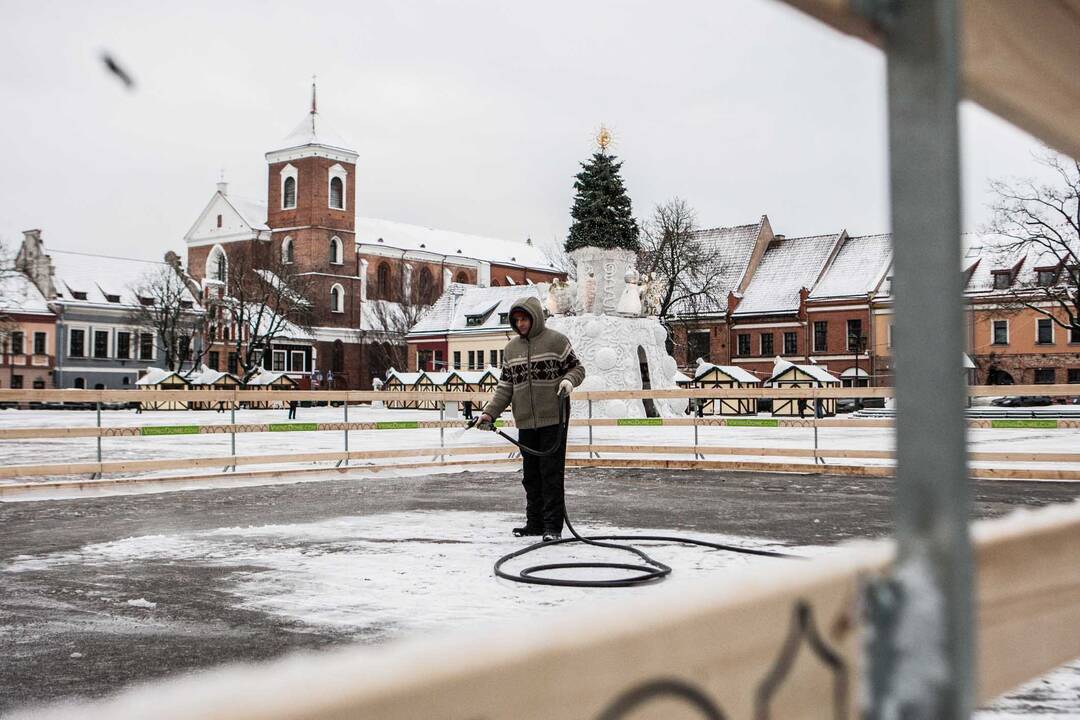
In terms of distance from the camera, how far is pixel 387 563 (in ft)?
24.5

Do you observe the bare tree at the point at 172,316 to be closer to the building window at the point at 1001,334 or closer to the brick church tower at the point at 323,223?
the brick church tower at the point at 323,223

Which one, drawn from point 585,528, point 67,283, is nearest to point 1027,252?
point 585,528

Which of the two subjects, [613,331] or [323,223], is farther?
[323,223]

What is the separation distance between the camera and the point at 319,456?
51.1 feet

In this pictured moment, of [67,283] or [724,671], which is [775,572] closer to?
[724,671]

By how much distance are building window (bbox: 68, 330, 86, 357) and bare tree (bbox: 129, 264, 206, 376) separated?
11.6 feet

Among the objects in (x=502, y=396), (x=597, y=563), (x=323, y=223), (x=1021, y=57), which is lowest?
(x=597, y=563)

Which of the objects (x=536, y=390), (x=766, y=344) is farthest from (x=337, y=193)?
(x=536, y=390)

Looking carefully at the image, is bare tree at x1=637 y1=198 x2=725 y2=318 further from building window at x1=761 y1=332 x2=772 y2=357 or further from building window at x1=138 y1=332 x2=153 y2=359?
building window at x1=138 y1=332 x2=153 y2=359

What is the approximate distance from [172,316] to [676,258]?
3466 centimetres

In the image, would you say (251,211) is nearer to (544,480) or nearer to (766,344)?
(766,344)

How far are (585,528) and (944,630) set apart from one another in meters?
8.70

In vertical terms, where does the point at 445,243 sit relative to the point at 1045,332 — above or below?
above

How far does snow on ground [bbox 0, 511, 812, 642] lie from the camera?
5734 mm
